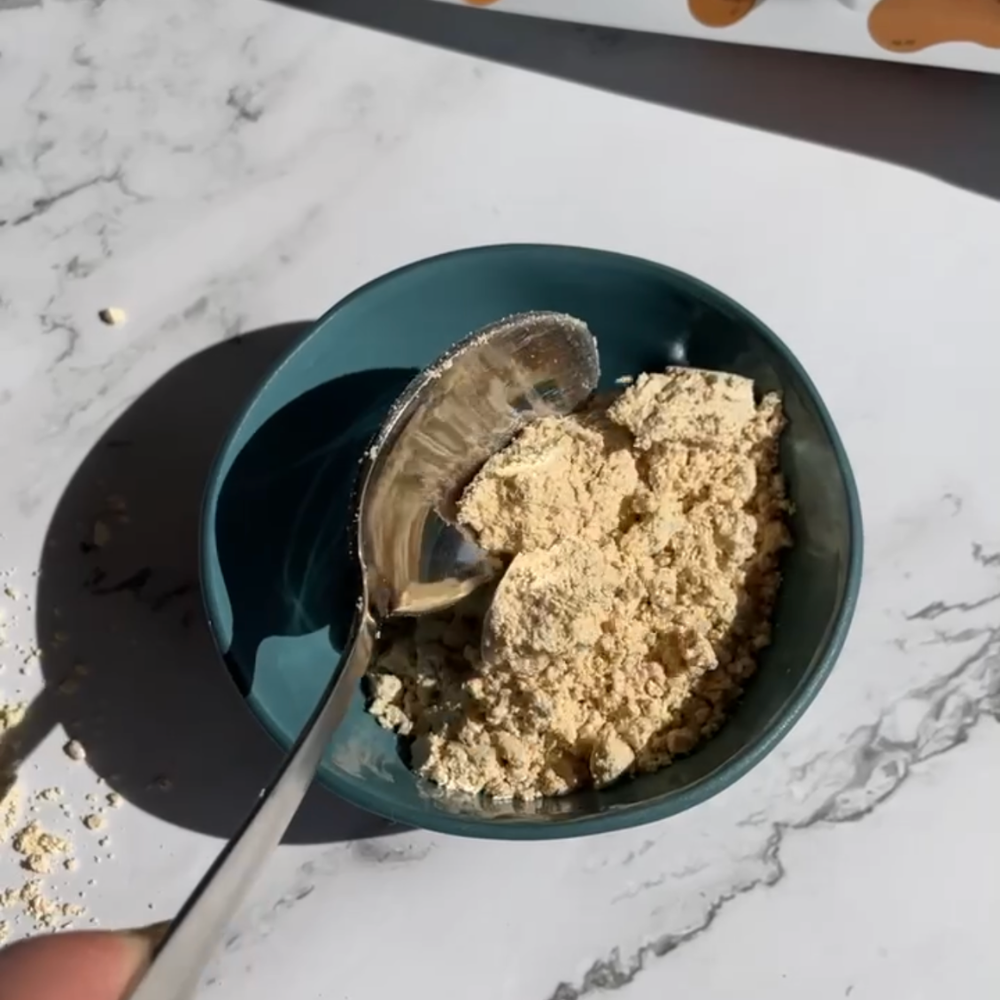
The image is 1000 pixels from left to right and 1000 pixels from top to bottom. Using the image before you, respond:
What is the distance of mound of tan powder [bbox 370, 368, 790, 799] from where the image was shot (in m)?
0.67

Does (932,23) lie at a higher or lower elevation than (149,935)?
higher

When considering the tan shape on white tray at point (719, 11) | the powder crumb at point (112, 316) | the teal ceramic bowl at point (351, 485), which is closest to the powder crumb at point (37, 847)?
the teal ceramic bowl at point (351, 485)

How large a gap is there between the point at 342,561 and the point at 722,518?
242 mm

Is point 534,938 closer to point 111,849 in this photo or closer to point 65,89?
point 111,849

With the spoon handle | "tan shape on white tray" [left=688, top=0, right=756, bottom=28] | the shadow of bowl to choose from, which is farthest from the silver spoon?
"tan shape on white tray" [left=688, top=0, right=756, bottom=28]

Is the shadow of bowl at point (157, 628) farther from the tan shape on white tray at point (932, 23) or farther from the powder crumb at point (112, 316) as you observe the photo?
the tan shape on white tray at point (932, 23)

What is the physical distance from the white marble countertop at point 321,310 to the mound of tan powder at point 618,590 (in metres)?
0.10

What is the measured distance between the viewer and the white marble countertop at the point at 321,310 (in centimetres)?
75

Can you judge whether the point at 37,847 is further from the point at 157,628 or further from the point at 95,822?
the point at 157,628

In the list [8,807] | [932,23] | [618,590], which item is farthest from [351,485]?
[932,23]

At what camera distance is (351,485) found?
0.77 m

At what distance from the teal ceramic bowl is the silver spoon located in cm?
3

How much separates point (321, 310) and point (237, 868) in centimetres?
39

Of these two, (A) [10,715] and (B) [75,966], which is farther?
(A) [10,715]
